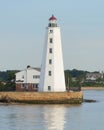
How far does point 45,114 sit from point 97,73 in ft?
456

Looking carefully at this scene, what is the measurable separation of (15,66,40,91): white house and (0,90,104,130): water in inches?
590

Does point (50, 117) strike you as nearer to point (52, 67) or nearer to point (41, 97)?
point (41, 97)

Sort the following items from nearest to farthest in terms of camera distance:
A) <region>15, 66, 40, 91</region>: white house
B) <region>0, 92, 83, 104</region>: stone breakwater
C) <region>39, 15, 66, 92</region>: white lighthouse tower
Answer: <region>0, 92, 83, 104</region>: stone breakwater
<region>39, 15, 66, 92</region>: white lighthouse tower
<region>15, 66, 40, 91</region>: white house

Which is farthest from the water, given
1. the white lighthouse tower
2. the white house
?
the white house

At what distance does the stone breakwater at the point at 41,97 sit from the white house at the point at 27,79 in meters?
11.3

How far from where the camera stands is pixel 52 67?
203ft

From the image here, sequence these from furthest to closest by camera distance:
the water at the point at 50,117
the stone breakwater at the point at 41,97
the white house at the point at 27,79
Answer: the white house at the point at 27,79 → the stone breakwater at the point at 41,97 → the water at the point at 50,117

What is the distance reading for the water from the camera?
40.1m

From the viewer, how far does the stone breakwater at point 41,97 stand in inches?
2387

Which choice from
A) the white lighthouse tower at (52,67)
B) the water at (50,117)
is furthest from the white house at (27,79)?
the water at (50,117)

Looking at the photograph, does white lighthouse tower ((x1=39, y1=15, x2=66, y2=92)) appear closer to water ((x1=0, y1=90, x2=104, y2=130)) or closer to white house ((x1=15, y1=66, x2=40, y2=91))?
water ((x1=0, y1=90, x2=104, y2=130))

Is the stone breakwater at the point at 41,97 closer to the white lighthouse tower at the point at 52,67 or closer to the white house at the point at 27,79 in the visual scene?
the white lighthouse tower at the point at 52,67

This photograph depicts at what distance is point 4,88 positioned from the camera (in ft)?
250

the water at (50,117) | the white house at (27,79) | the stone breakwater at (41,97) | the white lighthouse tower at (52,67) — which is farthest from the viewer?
the white house at (27,79)
